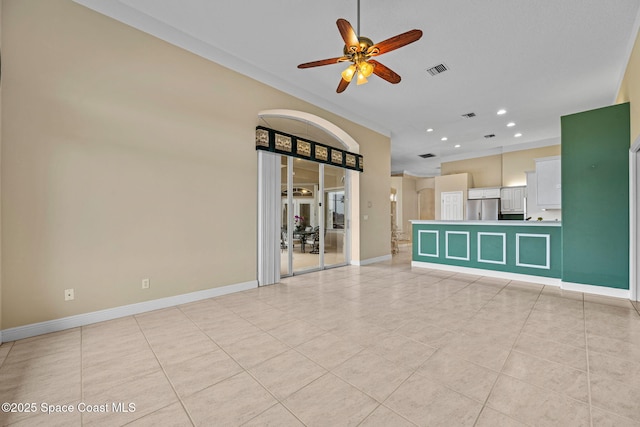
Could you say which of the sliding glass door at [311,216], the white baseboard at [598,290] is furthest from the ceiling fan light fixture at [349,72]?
the white baseboard at [598,290]

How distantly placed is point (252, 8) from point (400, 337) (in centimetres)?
399

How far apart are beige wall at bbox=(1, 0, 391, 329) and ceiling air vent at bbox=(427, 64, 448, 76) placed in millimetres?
2995

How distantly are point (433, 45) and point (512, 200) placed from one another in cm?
699

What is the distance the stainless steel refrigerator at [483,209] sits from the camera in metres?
8.90

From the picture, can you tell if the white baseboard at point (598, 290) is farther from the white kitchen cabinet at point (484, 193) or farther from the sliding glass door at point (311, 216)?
the white kitchen cabinet at point (484, 193)

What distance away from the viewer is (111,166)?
3109 millimetres

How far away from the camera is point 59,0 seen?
284 cm

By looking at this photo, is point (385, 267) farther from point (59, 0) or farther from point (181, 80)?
point (59, 0)

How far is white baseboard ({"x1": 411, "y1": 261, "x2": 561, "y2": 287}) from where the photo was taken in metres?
4.64

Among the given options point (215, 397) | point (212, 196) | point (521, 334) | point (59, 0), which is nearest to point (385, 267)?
point (521, 334)

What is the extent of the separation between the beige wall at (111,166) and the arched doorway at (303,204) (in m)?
0.33

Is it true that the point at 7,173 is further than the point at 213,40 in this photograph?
No

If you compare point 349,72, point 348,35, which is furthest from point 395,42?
point 349,72

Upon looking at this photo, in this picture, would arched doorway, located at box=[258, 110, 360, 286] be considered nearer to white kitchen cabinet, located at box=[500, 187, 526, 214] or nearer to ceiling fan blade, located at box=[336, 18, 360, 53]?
ceiling fan blade, located at box=[336, 18, 360, 53]
